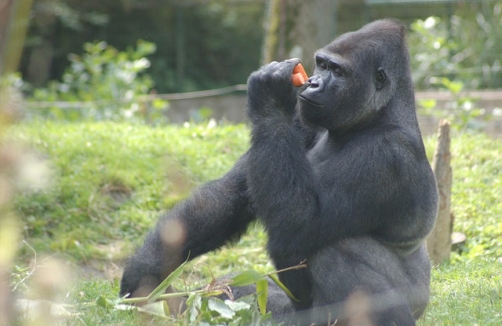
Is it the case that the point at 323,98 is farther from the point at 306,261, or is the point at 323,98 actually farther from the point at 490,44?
the point at 490,44

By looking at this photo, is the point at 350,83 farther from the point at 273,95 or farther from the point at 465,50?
the point at 465,50

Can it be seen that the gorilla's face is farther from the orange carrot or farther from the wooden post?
the wooden post

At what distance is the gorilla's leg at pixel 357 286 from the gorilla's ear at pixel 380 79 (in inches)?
32.6

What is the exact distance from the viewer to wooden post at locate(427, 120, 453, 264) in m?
5.31

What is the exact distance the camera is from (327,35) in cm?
870

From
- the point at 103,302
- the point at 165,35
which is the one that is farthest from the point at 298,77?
the point at 165,35

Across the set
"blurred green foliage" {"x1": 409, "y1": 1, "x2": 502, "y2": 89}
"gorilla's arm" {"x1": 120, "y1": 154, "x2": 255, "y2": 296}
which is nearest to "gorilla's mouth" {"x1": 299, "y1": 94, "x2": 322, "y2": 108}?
"gorilla's arm" {"x1": 120, "y1": 154, "x2": 255, "y2": 296}

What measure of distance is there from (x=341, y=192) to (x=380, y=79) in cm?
73

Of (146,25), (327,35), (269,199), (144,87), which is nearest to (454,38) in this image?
(327,35)

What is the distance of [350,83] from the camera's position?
381cm

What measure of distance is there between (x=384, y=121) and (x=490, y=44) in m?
8.19

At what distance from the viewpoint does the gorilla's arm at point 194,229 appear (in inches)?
154

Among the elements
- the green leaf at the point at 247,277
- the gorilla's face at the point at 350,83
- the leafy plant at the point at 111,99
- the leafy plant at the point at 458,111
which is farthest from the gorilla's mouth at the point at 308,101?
the leafy plant at the point at 111,99

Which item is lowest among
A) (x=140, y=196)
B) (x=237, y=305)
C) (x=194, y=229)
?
(x=140, y=196)
